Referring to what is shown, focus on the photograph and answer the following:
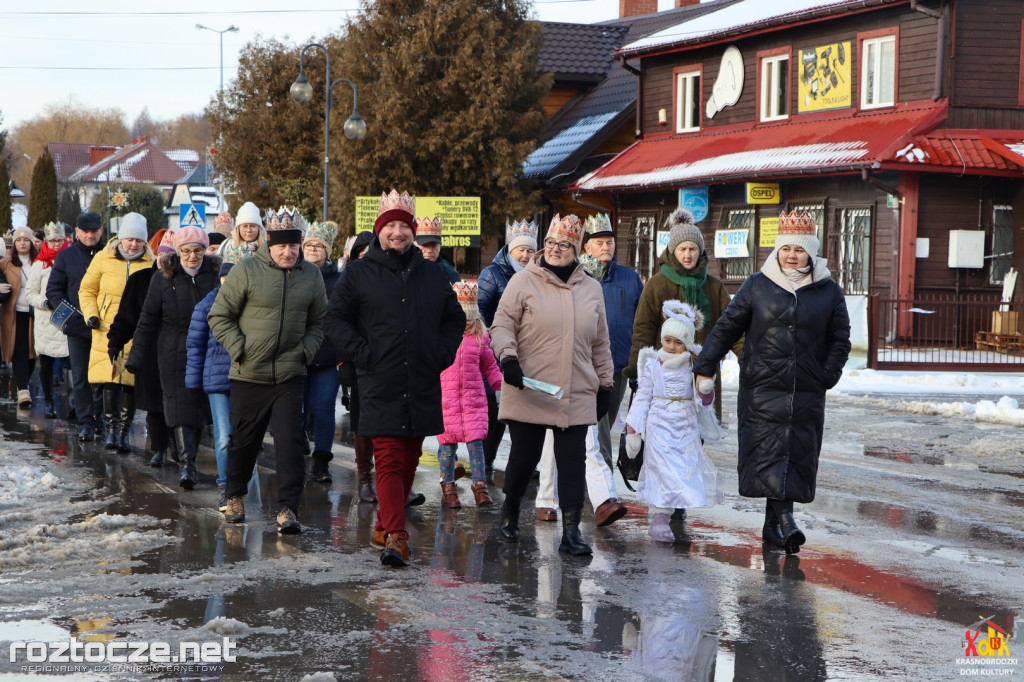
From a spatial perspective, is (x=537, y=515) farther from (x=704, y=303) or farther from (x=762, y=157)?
(x=762, y=157)

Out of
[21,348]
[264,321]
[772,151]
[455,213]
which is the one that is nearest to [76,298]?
[21,348]

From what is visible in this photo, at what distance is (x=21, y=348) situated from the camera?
579 inches

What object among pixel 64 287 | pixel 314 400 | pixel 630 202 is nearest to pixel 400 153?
pixel 630 202

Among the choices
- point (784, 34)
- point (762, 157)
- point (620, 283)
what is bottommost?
point (620, 283)

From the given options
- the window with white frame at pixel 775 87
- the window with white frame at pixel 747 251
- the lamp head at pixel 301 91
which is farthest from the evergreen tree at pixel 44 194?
the window with white frame at pixel 775 87

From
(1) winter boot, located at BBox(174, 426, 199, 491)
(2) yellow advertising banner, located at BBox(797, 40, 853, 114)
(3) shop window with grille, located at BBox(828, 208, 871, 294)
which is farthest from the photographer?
(2) yellow advertising banner, located at BBox(797, 40, 853, 114)

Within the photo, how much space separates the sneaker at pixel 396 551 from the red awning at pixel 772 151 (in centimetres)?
1734

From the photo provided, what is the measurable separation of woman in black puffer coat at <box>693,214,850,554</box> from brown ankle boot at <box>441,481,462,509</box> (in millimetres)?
2138

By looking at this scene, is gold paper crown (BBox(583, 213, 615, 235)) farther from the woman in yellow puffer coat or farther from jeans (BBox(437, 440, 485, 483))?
the woman in yellow puffer coat

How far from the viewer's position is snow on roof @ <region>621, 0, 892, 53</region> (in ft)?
87.7

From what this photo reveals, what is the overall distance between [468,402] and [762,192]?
740 inches

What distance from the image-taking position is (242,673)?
16.1 feet

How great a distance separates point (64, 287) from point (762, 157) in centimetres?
1746

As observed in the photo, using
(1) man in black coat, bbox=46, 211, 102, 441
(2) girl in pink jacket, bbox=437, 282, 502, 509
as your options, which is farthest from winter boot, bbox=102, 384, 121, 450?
(2) girl in pink jacket, bbox=437, 282, 502, 509
